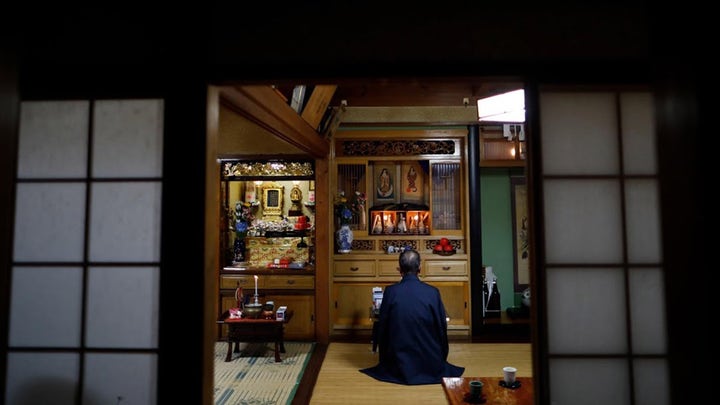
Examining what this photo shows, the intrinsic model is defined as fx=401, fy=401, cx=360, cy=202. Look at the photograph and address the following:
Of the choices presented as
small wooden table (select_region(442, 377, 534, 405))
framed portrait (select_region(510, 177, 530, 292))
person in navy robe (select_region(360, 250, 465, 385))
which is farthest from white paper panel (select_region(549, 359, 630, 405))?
framed portrait (select_region(510, 177, 530, 292))

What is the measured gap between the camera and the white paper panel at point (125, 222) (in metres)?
1.65

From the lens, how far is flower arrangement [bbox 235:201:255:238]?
18.7ft

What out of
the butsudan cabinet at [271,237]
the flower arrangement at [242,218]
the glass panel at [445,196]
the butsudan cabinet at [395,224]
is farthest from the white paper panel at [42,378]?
the glass panel at [445,196]

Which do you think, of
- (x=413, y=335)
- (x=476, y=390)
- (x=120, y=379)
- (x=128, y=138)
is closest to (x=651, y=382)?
(x=476, y=390)

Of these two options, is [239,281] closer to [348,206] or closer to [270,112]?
[348,206]

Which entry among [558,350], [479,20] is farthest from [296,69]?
[558,350]

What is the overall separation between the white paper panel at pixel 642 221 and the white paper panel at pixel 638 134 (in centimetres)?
7

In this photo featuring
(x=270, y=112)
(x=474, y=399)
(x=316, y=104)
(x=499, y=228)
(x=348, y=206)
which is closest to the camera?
(x=474, y=399)

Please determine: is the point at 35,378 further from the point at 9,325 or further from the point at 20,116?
the point at 20,116

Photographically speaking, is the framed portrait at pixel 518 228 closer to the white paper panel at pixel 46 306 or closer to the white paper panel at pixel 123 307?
the white paper panel at pixel 123 307

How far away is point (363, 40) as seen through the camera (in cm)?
163

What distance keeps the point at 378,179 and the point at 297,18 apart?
4.39 metres

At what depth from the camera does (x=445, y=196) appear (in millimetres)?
5727

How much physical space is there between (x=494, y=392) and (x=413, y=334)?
1292mm
